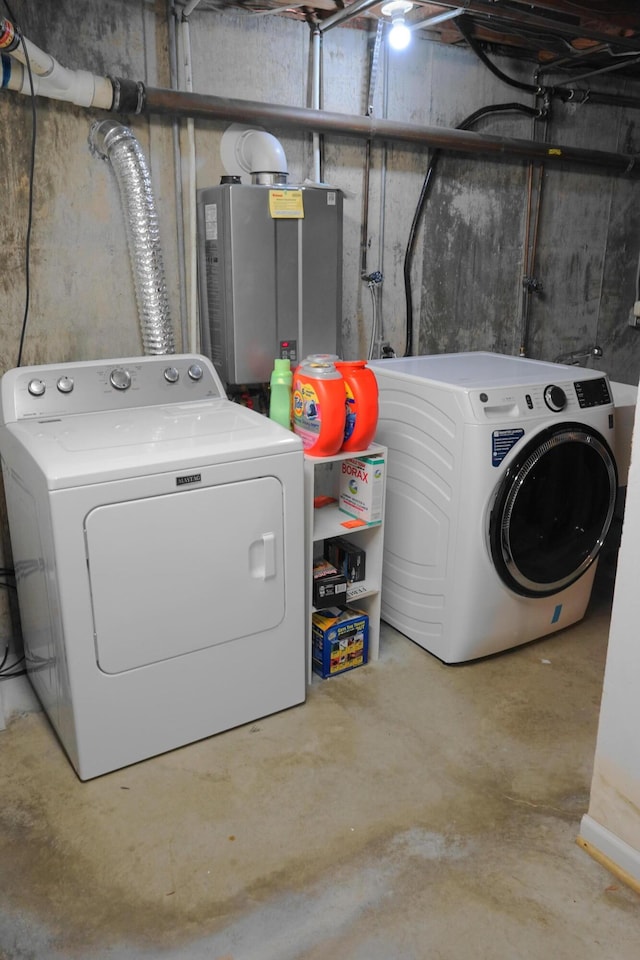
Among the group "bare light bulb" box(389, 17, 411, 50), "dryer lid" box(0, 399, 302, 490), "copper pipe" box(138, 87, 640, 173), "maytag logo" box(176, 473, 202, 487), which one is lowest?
"maytag logo" box(176, 473, 202, 487)

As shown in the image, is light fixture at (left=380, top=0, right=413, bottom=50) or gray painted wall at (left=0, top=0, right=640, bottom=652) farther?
light fixture at (left=380, top=0, right=413, bottom=50)

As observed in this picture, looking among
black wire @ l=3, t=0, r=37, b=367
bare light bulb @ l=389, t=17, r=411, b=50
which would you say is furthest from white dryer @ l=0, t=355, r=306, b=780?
bare light bulb @ l=389, t=17, r=411, b=50

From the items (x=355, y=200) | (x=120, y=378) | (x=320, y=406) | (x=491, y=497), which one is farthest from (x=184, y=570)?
(x=355, y=200)

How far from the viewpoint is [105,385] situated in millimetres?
2420

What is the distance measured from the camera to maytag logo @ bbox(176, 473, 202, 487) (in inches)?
78.4

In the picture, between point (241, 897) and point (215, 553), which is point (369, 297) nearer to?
point (215, 553)

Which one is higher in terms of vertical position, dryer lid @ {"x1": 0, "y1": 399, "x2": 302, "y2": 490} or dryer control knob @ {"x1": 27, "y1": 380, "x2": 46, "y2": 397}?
dryer control knob @ {"x1": 27, "y1": 380, "x2": 46, "y2": 397}

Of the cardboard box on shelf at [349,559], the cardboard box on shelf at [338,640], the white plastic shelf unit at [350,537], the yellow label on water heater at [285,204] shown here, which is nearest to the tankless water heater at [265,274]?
the yellow label on water heater at [285,204]

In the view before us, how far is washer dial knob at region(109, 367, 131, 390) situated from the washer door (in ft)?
4.29

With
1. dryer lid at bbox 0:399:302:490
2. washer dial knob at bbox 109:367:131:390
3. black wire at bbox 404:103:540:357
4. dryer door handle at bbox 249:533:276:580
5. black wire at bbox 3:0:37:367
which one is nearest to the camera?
dryer lid at bbox 0:399:302:490

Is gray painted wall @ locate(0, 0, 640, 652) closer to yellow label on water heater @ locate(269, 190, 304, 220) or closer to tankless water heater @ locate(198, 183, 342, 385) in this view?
tankless water heater @ locate(198, 183, 342, 385)

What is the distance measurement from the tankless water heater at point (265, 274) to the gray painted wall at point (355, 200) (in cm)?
19

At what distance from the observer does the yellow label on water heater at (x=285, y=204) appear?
2.64 m

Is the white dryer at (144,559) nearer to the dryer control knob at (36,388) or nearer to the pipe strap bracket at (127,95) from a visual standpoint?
the dryer control knob at (36,388)
